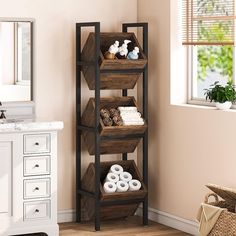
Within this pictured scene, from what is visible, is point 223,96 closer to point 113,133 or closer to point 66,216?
point 113,133

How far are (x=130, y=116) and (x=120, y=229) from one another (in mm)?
893

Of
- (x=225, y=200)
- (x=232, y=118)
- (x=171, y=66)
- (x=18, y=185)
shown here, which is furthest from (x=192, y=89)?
(x=18, y=185)

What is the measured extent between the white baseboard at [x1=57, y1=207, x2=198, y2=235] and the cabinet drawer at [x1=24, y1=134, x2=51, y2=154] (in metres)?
0.83

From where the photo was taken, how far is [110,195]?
5688mm

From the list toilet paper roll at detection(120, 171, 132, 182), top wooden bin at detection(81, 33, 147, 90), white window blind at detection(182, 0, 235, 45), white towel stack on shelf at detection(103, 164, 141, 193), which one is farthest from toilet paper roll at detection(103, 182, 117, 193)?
white window blind at detection(182, 0, 235, 45)

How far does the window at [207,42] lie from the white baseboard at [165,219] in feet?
3.09

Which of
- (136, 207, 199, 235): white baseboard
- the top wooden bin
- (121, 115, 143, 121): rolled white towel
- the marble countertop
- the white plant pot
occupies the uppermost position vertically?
the top wooden bin

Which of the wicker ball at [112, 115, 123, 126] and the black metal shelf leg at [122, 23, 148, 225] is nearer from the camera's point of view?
the wicker ball at [112, 115, 123, 126]

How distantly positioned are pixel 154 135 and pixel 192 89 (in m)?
0.50

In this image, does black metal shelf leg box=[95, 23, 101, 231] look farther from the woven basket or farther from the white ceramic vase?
the woven basket

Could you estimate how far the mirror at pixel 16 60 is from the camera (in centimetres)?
561

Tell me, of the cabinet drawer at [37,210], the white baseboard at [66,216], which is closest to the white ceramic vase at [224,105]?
the cabinet drawer at [37,210]

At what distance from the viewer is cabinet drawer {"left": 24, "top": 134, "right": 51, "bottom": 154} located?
17.5ft

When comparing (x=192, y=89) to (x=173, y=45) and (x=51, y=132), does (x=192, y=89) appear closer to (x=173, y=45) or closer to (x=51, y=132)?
(x=173, y=45)
